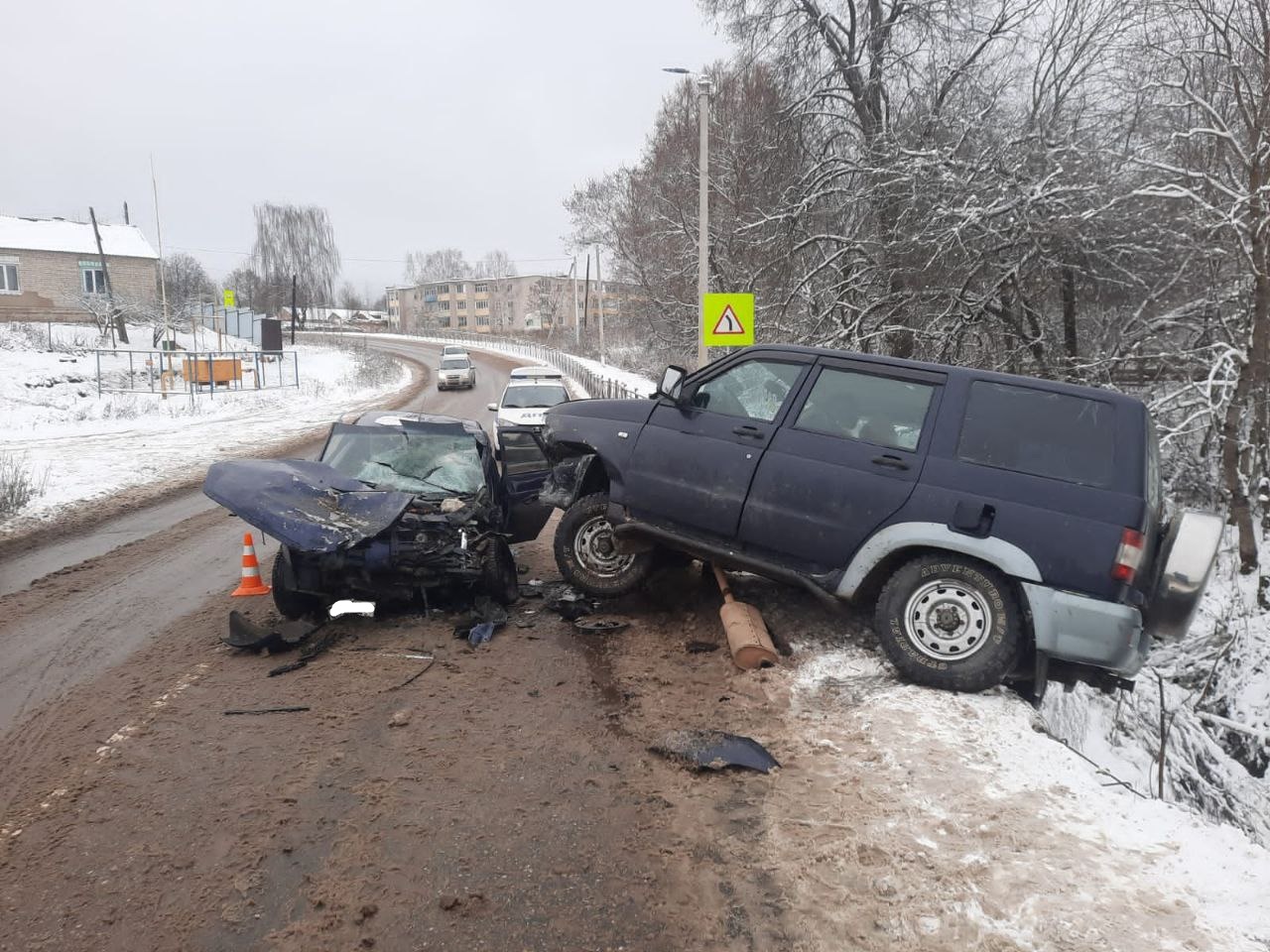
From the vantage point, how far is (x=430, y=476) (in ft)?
22.8

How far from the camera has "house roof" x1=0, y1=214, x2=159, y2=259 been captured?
49375mm

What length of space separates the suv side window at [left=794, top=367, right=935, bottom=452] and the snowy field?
9.93 metres

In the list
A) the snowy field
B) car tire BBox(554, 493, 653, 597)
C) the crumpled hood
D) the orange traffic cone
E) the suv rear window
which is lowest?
the snowy field

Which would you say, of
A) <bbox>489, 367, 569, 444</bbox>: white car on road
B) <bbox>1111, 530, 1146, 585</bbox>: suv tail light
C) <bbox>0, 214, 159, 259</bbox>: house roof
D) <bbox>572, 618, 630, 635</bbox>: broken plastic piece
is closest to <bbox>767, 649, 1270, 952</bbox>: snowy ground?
<bbox>1111, 530, 1146, 585</bbox>: suv tail light

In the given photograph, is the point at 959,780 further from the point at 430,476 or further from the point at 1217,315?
the point at 1217,315

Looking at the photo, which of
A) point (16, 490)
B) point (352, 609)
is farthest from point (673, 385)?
point (16, 490)

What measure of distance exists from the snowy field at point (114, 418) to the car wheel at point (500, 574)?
732cm

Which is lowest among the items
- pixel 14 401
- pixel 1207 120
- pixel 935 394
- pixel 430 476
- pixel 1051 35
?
pixel 14 401

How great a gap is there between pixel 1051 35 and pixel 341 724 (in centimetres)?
1541

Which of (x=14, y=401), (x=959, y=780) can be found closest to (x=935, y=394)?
(x=959, y=780)

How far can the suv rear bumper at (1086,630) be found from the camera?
4.29m

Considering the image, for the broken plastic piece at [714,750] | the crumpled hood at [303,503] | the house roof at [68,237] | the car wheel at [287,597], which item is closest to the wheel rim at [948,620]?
the broken plastic piece at [714,750]

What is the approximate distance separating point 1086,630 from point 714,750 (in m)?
2.09

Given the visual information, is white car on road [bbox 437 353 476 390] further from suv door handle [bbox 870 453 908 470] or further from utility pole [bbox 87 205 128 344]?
suv door handle [bbox 870 453 908 470]
